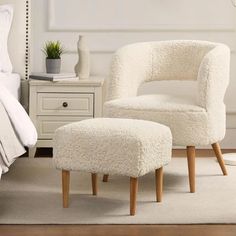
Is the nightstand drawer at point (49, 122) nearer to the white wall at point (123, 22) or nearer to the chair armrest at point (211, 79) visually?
the white wall at point (123, 22)

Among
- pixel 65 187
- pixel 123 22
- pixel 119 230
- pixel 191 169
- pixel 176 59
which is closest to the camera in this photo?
pixel 119 230

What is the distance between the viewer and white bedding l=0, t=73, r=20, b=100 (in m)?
3.72

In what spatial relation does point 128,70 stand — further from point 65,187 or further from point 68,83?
point 65,187

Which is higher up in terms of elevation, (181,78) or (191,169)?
(181,78)

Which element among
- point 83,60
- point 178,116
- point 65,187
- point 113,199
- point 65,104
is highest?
point 83,60

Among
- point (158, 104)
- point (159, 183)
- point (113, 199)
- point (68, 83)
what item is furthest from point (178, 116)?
point (68, 83)

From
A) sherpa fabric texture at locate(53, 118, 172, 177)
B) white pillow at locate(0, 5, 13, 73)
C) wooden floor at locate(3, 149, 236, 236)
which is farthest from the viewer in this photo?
white pillow at locate(0, 5, 13, 73)

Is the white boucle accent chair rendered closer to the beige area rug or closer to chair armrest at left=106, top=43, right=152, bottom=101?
chair armrest at left=106, top=43, right=152, bottom=101

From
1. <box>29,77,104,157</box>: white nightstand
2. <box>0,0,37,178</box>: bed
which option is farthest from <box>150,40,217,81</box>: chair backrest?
<box>0,0,37,178</box>: bed

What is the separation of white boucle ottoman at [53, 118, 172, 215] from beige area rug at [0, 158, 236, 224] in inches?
4.5

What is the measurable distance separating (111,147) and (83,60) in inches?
61.2

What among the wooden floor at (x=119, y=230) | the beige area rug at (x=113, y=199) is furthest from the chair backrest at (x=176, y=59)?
the wooden floor at (x=119, y=230)

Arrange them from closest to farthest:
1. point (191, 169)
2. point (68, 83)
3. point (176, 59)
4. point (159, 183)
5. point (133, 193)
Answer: point (133, 193)
point (159, 183)
point (191, 169)
point (176, 59)
point (68, 83)

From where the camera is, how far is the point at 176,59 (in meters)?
3.88
